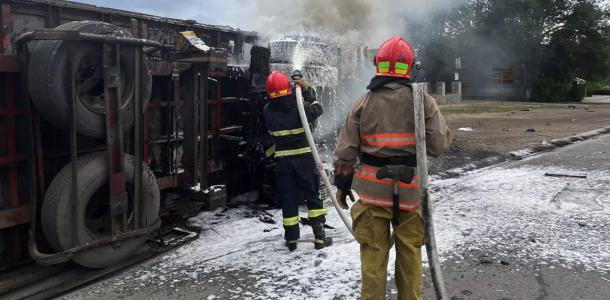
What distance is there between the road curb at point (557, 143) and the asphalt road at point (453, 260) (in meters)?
3.48

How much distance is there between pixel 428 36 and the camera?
27.7m

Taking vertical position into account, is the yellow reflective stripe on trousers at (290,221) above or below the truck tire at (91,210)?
below

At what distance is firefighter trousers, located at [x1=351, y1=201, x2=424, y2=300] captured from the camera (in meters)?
2.90

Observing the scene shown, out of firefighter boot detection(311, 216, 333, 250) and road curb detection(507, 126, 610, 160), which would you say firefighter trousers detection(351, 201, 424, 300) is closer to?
firefighter boot detection(311, 216, 333, 250)

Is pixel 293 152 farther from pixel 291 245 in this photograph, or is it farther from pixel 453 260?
pixel 453 260

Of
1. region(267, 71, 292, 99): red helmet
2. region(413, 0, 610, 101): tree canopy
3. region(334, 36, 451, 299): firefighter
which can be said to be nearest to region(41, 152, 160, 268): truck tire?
region(267, 71, 292, 99): red helmet

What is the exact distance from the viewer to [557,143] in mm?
11148

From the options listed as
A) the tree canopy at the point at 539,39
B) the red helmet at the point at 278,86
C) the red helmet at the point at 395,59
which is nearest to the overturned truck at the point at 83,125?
the red helmet at the point at 278,86

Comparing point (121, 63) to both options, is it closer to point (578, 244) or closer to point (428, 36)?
point (578, 244)

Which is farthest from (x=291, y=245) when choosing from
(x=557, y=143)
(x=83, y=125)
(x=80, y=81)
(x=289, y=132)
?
(x=557, y=143)

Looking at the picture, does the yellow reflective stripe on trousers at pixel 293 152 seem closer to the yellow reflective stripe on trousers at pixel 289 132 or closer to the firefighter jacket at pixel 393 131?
the yellow reflective stripe on trousers at pixel 289 132

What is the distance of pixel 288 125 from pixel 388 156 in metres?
1.74

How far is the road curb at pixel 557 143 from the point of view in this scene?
966 cm

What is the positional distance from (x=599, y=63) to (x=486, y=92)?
24.1 ft
